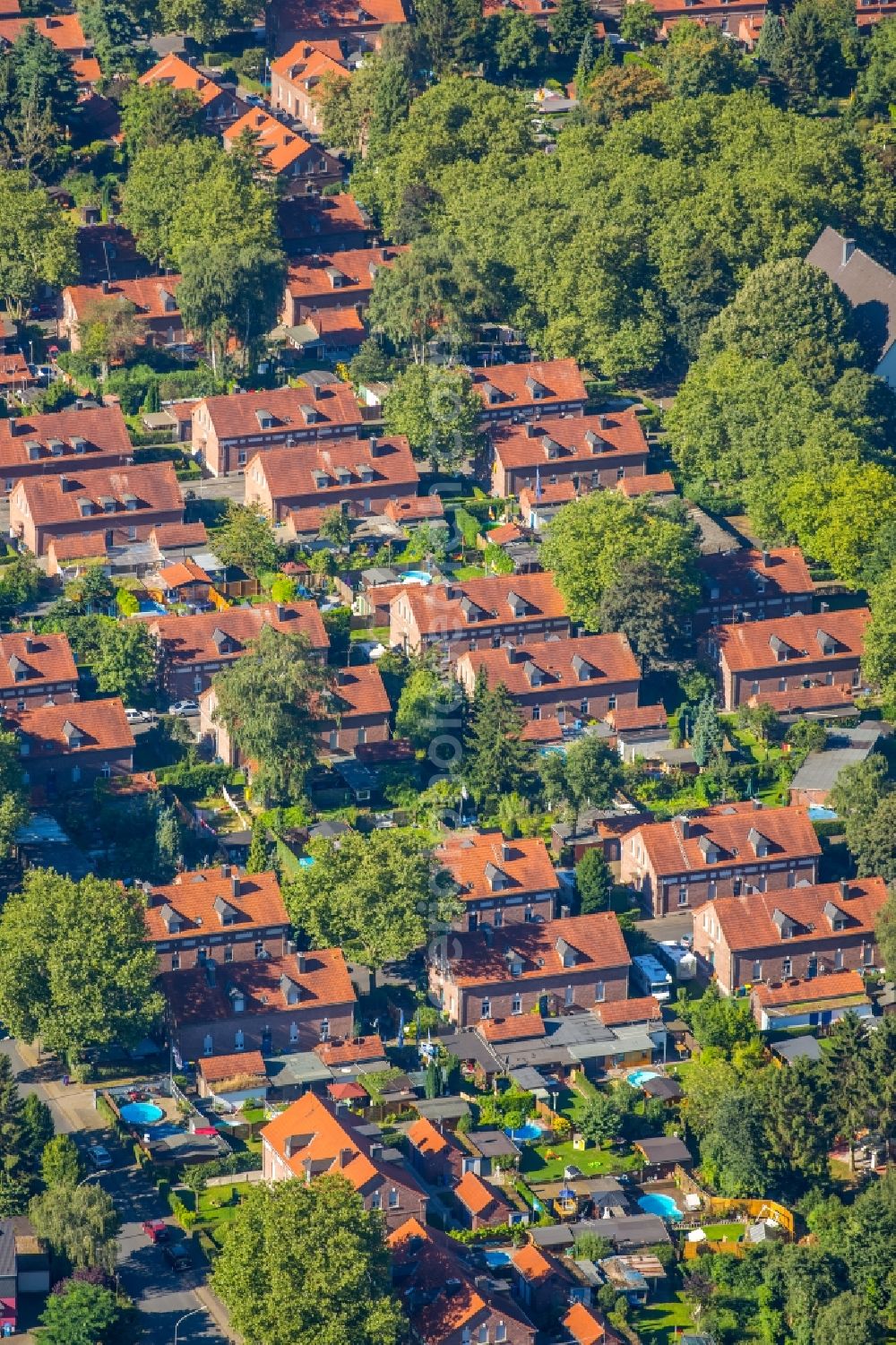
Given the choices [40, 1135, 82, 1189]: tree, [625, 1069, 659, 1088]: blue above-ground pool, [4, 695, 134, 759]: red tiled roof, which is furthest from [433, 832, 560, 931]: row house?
[40, 1135, 82, 1189]: tree

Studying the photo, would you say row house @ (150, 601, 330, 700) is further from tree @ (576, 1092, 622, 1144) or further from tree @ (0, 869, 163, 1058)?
tree @ (576, 1092, 622, 1144)

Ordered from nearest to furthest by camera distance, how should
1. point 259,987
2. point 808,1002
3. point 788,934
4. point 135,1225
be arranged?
point 135,1225
point 259,987
point 808,1002
point 788,934

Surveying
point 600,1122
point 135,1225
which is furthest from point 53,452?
point 135,1225

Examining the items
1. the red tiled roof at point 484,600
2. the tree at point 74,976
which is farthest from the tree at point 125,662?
the tree at point 74,976

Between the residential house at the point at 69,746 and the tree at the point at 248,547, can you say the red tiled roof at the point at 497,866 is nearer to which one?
the residential house at the point at 69,746

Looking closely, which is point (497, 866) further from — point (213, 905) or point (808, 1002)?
point (808, 1002)

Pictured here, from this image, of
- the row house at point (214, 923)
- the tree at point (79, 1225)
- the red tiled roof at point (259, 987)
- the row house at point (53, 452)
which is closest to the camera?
the tree at point (79, 1225)
